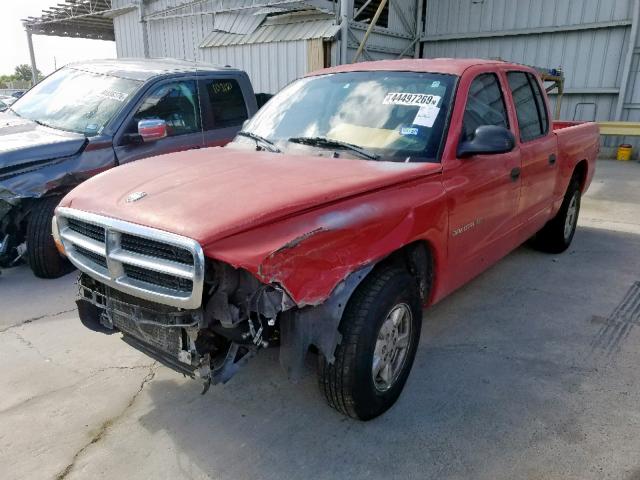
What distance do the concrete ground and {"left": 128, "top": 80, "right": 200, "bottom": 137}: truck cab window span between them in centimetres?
216

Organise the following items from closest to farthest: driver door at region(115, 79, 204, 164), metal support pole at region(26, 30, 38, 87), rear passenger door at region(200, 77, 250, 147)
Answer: driver door at region(115, 79, 204, 164), rear passenger door at region(200, 77, 250, 147), metal support pole at region(26, 30, 38, 87)

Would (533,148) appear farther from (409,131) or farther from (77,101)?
(77,101)

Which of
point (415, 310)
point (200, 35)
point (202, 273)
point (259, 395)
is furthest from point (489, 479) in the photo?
point (200, 35)

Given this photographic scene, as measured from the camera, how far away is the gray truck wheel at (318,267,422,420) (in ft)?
7.75

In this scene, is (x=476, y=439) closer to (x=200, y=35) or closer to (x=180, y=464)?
(x=180, y=464)

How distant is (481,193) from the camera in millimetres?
Result: 3207

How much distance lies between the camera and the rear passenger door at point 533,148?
387cm

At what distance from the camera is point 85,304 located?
8.79 feet

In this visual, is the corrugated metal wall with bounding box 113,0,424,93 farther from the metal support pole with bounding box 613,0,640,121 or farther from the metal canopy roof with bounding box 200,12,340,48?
the metal support pole with bounding box 613,0,640,121

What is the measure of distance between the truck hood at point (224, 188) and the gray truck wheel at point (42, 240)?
2.06 metres

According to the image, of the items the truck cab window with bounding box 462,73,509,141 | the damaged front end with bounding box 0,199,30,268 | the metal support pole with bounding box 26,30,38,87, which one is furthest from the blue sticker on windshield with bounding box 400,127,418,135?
the metal support pole with bounding box 26,30,38,87

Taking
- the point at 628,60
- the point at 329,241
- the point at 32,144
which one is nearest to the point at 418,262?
the point at 329,241

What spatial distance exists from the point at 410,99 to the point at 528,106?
1.52 meters

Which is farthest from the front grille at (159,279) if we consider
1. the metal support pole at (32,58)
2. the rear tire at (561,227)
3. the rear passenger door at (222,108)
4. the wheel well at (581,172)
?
the metal support pole at (32,58)
